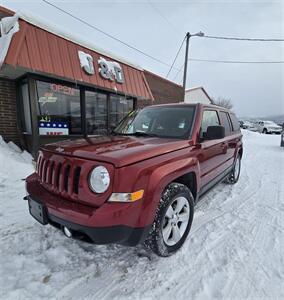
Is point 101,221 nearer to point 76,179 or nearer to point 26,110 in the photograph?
point 76,179

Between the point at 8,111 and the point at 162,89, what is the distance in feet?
29.3

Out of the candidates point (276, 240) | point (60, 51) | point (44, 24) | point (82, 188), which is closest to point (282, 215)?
point (276, 240)

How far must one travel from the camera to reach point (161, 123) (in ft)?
10.8

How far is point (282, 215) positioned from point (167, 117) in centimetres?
246

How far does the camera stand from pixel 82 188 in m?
1.94

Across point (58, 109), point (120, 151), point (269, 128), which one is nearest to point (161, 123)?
point (120, 151)

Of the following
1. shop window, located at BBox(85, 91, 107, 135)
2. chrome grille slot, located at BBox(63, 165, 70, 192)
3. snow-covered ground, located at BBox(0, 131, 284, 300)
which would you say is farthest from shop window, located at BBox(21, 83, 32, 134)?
chrome grille slot, located at BBox(63, 165, 70, 192)

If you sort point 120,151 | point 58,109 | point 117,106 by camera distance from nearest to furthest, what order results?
point 120,151 < point 58,109 < point 117,106

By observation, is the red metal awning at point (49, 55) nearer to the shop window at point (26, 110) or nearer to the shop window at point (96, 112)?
the shop window at point (96, 112)

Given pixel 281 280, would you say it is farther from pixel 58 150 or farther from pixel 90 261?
pixel 58 150

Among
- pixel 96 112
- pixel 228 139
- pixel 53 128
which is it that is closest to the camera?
pixel 228 139

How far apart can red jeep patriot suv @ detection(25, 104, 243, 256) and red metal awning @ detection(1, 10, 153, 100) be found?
371 cm

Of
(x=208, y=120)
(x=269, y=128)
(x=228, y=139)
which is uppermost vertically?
(x=208, y=120)

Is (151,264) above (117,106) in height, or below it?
below
